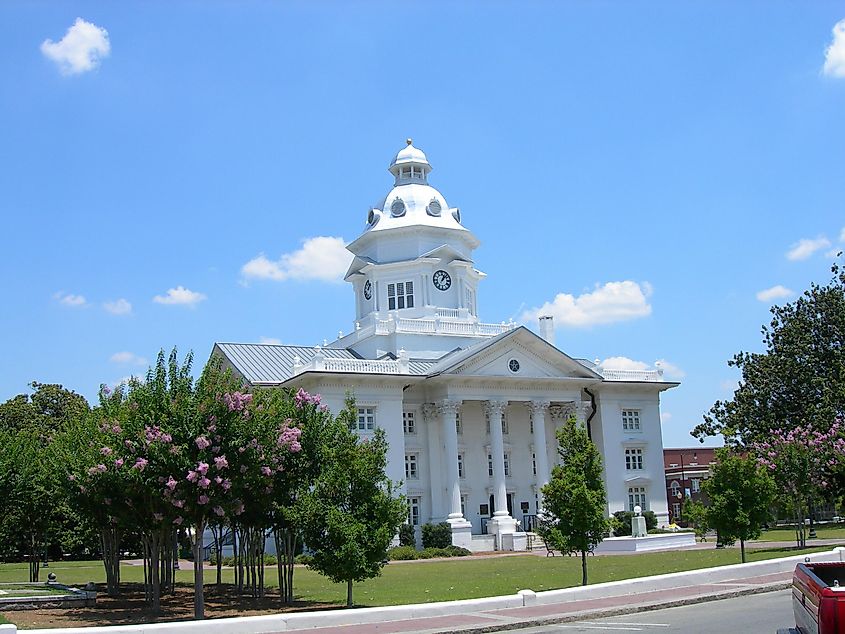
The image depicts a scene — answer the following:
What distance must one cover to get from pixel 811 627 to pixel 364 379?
49.3m

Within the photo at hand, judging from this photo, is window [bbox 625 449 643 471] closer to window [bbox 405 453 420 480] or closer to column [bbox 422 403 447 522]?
column [bbox 422 403 447 522]

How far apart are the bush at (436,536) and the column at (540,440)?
8.16 metres

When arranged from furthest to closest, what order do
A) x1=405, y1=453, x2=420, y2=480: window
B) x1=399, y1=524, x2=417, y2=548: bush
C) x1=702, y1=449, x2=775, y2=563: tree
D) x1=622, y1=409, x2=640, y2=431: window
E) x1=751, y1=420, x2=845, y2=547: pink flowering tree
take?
x1=622, y1=409, x2=640, y2=431: window
x1=405, y1=453, x2=420, y2=480: window
x1=399, y1=524, x2=417, y2=548: bush
x1=751, y1=420, x2=845, y2=547: pink flowering tree
x1=702, y1=449, x2=775, y2=563: tree

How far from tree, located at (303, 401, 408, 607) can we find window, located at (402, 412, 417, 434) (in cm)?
3643

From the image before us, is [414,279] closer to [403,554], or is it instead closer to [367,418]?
[367,418]

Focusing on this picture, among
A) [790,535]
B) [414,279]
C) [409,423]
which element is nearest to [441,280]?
[414,279]

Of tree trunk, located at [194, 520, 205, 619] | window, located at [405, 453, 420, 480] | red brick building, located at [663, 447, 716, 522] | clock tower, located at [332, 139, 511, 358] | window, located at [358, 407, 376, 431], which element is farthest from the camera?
red brick building, located at [663, 447, 716, 522]

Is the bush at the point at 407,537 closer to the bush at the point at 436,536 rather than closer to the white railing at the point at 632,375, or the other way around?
the bush at the point at 436,536

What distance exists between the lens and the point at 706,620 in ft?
63.1

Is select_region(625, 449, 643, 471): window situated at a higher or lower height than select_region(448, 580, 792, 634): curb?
higher

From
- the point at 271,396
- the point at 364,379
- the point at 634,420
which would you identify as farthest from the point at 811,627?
the point at 634,420

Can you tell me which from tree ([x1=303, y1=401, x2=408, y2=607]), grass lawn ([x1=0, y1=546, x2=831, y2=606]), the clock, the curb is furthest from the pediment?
the curb

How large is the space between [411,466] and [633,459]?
16.8 meters

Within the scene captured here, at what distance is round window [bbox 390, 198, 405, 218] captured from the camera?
68.4 m
